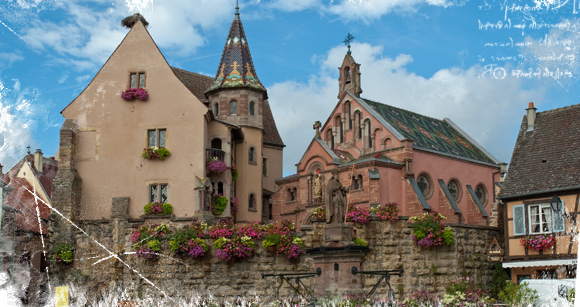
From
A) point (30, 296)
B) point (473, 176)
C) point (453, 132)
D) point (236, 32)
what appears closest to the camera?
point (30, 296)

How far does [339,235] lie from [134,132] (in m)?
21.2

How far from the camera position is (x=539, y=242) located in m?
32.1

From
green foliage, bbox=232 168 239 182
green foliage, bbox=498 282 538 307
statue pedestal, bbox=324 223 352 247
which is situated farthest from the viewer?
green foliage, bbox=232 168 239 182

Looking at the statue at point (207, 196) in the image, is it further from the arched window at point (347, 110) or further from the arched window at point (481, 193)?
the arched window at point (481, 193)

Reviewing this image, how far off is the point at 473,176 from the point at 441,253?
2163cm

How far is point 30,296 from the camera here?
122 feet

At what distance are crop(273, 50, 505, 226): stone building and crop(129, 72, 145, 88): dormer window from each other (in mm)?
12359

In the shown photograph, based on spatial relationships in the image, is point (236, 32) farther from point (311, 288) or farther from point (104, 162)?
point (311, 288)

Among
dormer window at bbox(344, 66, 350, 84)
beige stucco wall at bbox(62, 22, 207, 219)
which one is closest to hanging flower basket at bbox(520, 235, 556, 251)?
beige stucco wall at bbox(62, 22, 207, 219)

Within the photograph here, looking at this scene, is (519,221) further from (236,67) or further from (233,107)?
(236,67)

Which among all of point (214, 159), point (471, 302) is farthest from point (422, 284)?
point (214, 159)

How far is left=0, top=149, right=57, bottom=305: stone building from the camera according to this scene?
37375mm

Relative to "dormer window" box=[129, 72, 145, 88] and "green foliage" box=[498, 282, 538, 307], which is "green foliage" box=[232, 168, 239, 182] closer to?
"dormer window" box=[129, 72, 145, 88]

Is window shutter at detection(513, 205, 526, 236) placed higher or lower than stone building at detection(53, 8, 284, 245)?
lower
